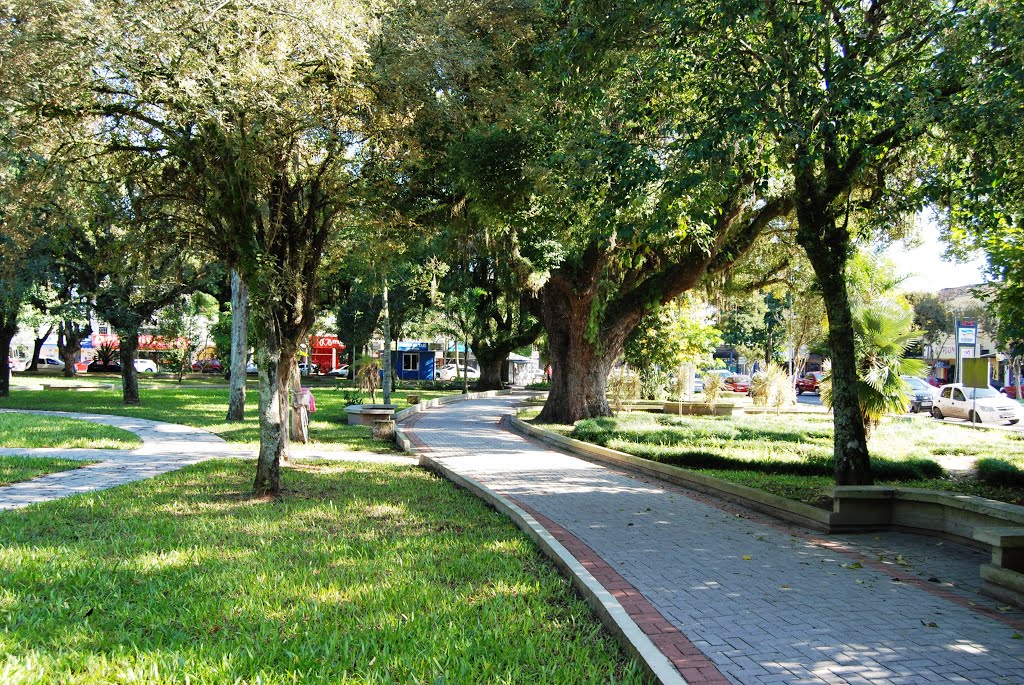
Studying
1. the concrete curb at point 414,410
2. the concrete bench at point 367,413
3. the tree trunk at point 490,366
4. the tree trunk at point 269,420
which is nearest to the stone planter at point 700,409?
the concrete curb at point 414,410

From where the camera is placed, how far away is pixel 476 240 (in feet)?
57.6

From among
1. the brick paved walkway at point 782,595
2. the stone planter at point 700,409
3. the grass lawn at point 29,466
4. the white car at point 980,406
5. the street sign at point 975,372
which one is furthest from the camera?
the stone planter at point 700,409

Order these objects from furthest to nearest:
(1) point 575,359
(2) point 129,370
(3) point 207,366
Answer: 1. (3) point 207,366
2. (2) point 129,370
3. (1) point 575,359

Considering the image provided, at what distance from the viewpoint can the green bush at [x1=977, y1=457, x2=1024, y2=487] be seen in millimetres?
10330

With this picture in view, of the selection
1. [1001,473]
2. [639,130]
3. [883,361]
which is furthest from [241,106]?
[883,361]

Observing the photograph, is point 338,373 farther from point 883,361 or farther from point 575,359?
point 883,361

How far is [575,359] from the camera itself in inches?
828

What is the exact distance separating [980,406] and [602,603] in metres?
25.0

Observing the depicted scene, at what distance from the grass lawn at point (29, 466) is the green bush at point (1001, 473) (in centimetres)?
1357

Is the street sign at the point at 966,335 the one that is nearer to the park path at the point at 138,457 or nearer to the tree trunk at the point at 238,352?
the park path at the point at 138,457

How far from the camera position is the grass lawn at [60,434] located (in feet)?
49.3

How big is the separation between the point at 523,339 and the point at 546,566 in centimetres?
3775

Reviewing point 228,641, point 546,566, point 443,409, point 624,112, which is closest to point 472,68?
point 624,112

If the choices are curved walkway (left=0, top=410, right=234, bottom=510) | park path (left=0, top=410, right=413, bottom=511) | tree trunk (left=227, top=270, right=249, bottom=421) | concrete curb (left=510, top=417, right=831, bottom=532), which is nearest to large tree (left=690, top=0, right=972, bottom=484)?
concrete curb (left=510, top=417, right=831, bottom=532)
